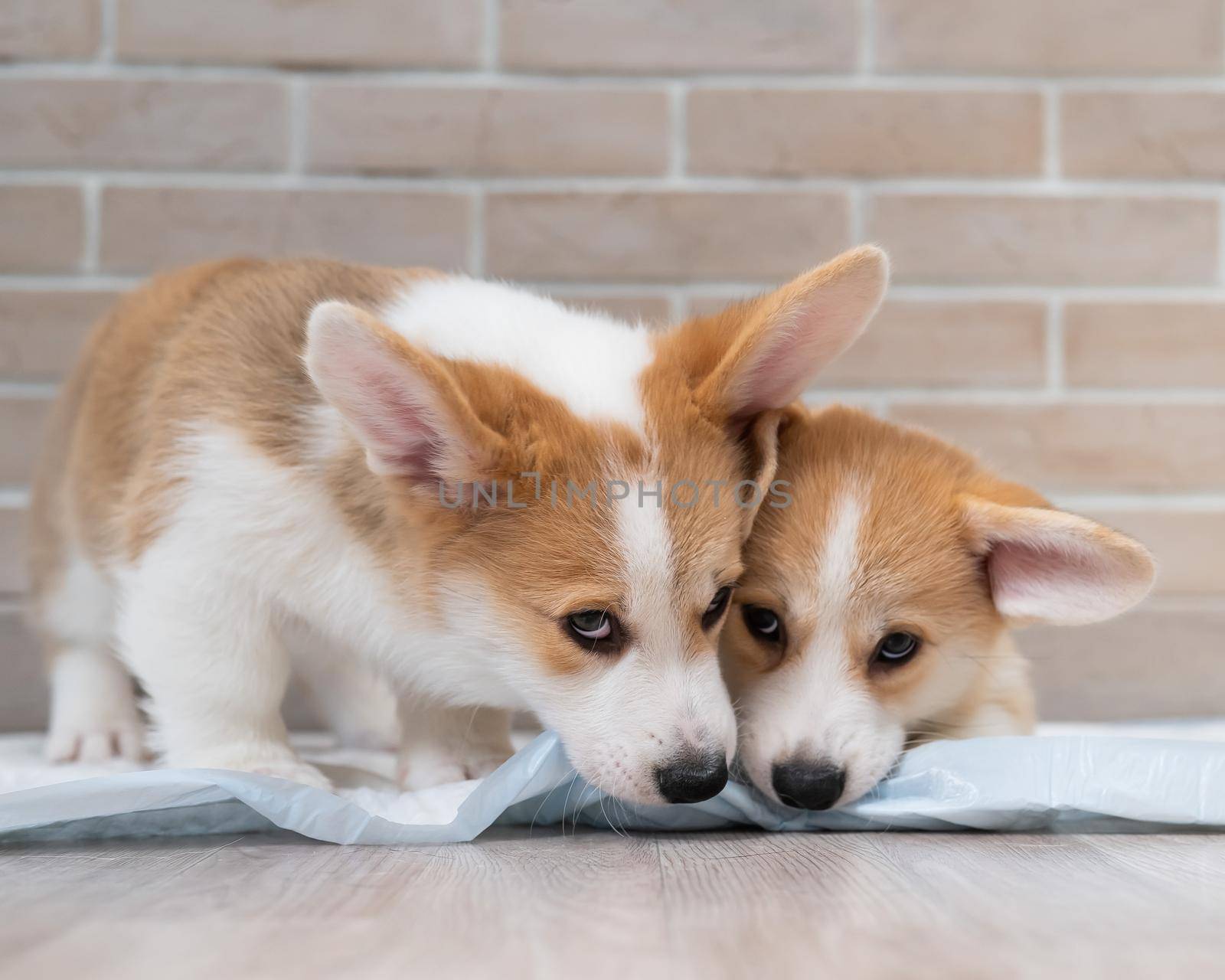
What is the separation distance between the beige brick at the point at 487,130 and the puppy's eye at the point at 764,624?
1.16 m

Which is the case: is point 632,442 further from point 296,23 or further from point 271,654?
point 296,23

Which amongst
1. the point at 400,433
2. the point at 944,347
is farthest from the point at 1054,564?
the point at 944,347

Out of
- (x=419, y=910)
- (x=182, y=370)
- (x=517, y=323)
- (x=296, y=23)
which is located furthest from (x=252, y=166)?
(x=419, y=910)

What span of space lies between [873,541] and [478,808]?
0.58 metres

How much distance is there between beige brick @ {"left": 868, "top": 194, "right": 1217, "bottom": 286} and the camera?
2375mm

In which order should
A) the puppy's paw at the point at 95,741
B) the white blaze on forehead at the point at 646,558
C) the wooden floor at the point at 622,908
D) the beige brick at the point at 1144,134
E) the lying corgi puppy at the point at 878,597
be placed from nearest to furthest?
the wooden floor at the point at 622,908 < the white blaze on forehead at the point at 646,558 < the lying corgi puppy at the point at 878,597 < the puppy's paw at the point at 95,741 < the beige brick at the point at 1144,134

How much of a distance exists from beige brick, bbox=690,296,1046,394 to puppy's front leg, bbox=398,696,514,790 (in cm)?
107

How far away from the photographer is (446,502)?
54.1 inches

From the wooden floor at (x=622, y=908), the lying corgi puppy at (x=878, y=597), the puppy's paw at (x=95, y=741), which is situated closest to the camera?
the wooden floor at (x=622, y=908)

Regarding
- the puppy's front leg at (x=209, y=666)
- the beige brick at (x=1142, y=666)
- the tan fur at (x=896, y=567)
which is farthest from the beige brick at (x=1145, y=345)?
the puppy's front leg at (x=209, y=666)

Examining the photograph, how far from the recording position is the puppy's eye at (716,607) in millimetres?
1396

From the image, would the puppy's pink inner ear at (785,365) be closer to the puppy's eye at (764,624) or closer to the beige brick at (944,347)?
the puppy's eye at (764,624)

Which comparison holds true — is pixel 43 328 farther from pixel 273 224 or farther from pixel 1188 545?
pixel 1188 545

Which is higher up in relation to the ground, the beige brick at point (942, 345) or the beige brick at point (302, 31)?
the beige brick at point (302, 31)
